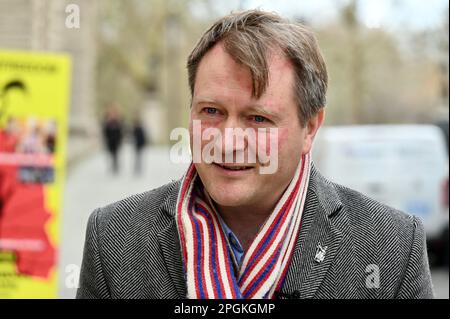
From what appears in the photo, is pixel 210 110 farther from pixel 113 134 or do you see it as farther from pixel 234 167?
pixel 113 134

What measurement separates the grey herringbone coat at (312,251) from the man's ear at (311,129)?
0.12 m

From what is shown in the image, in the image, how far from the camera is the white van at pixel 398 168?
8.55 metres

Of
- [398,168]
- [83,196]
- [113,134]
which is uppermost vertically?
[398,168]

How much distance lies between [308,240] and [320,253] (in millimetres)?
41

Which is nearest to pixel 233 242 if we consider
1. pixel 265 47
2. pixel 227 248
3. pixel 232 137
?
pixel 227 248

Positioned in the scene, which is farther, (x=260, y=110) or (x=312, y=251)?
(x=312, y=251)

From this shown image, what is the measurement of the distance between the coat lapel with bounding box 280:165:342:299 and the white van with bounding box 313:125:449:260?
6.21 m

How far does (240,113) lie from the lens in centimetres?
188

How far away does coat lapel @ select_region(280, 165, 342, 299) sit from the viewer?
2.00m

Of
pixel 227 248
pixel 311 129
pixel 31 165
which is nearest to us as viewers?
pixel 227 248


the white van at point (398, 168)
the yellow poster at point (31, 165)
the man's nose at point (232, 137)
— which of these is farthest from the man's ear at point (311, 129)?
the white van at point (398, 168)

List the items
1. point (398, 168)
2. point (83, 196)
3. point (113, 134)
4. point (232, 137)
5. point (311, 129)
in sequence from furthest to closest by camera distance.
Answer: point (113, 134)
point (83, 196)
point (398, 168)
point (311, 129)
point (232, 137)

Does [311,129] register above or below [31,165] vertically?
above
